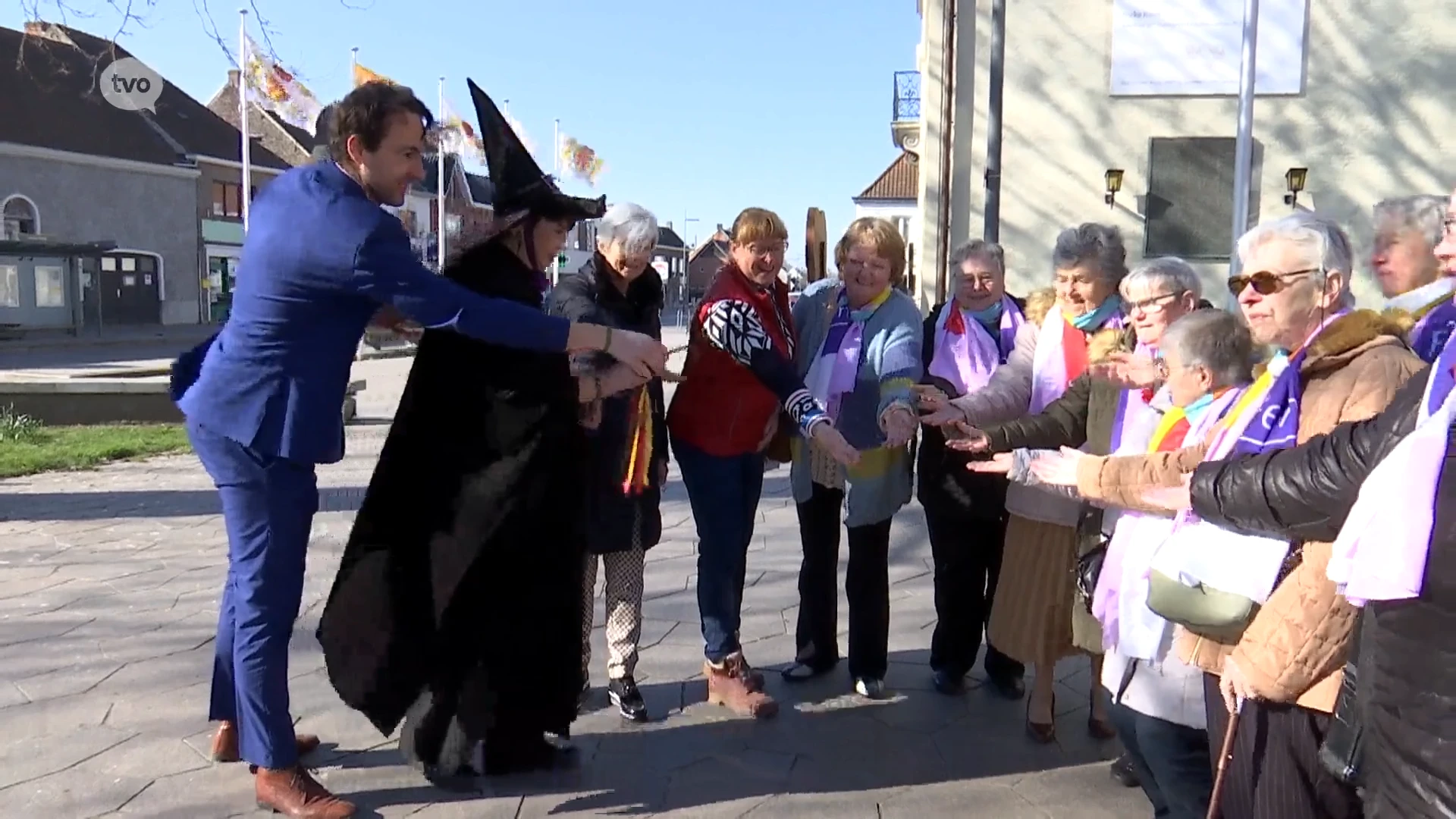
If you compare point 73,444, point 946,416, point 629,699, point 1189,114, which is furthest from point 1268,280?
point 1189,114

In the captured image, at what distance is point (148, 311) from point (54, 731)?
3756cm

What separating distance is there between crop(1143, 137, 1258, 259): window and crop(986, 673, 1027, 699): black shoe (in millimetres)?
14631

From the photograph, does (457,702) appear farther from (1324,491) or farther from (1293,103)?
(1293,103)

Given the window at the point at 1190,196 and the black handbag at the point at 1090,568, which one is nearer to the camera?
the black handbag at the point at 1090,568

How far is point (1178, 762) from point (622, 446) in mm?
1956

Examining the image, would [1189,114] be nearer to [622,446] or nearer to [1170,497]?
A: [622,446]

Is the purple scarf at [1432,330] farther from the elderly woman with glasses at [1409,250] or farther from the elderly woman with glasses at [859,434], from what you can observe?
the elderly woman with glasses at [859,434]

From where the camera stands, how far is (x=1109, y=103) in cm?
1739

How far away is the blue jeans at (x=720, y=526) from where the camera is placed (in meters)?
3.86

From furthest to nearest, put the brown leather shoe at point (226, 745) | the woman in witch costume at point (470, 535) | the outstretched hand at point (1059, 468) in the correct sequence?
the brown leather shoe at point (226, 745)
the woman in witch costume at point (470, 535)
the outstretched hand at point (1059, 468)

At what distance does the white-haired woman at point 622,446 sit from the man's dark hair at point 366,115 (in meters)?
0.84

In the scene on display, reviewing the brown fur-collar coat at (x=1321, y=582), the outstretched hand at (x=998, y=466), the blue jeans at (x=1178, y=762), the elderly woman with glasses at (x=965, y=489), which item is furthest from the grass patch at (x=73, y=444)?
the brown fur-collar coat at (x=1321, y=582)

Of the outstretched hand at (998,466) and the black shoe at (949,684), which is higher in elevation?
the outstretched hand at (998,466)

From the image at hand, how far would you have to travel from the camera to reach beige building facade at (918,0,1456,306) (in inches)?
674
